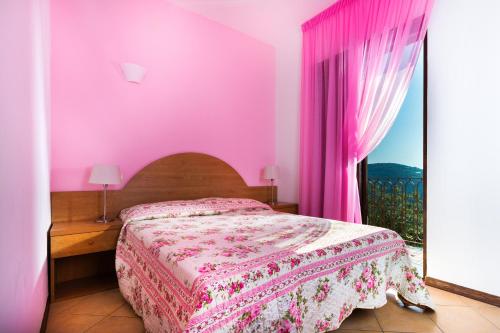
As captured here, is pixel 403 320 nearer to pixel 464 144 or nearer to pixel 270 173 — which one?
pixel 464 144

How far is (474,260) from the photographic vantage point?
2230 millimetres

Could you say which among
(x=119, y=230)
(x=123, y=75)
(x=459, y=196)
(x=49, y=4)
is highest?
(x=49, y=4)

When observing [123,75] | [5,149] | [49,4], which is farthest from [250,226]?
[49,4]

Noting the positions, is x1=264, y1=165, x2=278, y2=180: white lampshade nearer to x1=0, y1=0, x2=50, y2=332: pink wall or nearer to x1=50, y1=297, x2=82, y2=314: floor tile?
x1=50, y1=297, x2=82, y2=314: floor tile

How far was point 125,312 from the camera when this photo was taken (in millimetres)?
2021

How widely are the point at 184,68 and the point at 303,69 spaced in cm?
141

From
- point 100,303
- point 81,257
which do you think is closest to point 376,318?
point 100,303

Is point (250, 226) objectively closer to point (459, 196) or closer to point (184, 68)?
point (459, 196)

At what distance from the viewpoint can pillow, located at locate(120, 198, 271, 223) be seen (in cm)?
241

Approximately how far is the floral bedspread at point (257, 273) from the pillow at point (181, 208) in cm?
14

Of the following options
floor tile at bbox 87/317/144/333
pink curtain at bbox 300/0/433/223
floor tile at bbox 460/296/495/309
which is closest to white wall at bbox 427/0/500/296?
floor tile at bbox 460/296/495/309

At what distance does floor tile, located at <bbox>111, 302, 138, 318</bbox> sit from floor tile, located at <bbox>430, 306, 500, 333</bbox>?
198cm

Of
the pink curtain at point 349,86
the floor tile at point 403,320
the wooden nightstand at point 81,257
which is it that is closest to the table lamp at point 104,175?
the wooden nightstand at point 81,257

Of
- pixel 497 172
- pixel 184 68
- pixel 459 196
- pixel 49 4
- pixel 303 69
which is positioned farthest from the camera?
pixel 303 69
